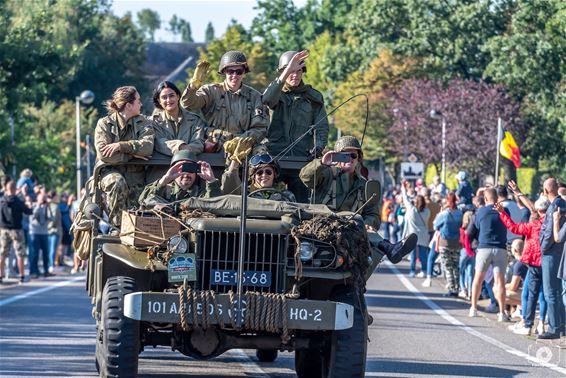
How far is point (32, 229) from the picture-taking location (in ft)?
93.7

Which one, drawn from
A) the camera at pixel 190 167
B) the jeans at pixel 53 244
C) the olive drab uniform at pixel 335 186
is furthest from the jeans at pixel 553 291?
the jeans at pixel 53 244

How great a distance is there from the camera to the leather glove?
13.8 metres

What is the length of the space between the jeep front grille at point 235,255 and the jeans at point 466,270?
1366cm

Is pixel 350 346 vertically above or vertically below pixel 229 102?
below

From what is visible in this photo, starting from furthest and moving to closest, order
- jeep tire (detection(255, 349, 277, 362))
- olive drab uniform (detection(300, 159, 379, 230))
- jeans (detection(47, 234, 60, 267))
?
jeans (detection(47, 234, 60, 267)), jeep tire (detection(255, 349, 277, 362)), olive drab uniform (detection(300, 159, 379, 230))

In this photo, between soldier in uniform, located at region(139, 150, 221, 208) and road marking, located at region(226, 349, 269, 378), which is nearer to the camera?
soldier in uniform, located at region(139, 150, 221, 208)

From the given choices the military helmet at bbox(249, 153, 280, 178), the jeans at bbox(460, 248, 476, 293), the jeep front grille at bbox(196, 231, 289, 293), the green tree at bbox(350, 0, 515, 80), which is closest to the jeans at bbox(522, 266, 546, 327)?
the jeans at bbox(460, 248, 476, 293)

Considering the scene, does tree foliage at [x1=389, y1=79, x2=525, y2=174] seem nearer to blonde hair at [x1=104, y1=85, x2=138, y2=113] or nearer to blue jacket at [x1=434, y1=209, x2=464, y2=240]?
blue jacket at [x1=434, y1=209, x2=464, y2=240]

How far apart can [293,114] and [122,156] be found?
2216 millimetres

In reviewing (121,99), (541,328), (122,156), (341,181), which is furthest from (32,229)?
(341,181)

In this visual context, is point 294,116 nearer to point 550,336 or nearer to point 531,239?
point 550,336

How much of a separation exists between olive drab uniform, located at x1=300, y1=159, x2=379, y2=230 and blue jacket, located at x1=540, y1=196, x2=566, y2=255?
219 inches

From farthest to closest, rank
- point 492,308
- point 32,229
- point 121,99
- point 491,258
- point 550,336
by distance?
point 32,229 < point 492,308 < point 491,258 < point 550,336 < point 121,99

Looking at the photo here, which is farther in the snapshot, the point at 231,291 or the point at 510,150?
the point at 510,150
